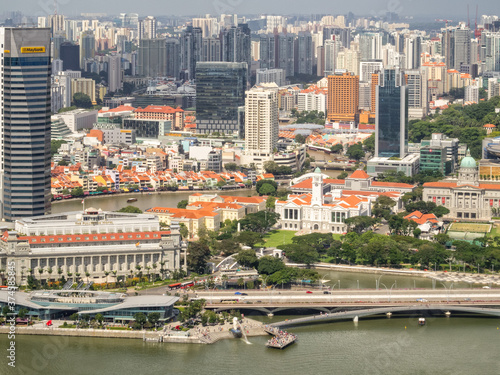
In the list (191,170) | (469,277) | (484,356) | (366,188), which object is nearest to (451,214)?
(366,188)

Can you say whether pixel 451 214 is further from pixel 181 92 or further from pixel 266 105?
pixel 181 92

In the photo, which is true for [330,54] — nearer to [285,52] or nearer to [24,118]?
[285,52]

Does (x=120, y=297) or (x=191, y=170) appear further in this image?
(x=191, y=170)

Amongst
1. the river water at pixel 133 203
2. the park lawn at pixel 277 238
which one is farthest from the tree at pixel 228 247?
the river water at pixel 133 203

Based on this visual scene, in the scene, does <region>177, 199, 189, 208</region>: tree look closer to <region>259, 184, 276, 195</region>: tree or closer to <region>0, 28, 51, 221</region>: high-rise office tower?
<region>259, 184, 276, 195</region>: tree

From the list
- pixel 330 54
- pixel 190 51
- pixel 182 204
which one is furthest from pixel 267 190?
pixel 330 54

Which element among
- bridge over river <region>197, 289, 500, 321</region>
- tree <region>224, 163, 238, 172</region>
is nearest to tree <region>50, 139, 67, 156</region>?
tree <region>224, 163, 238, 172</region>
